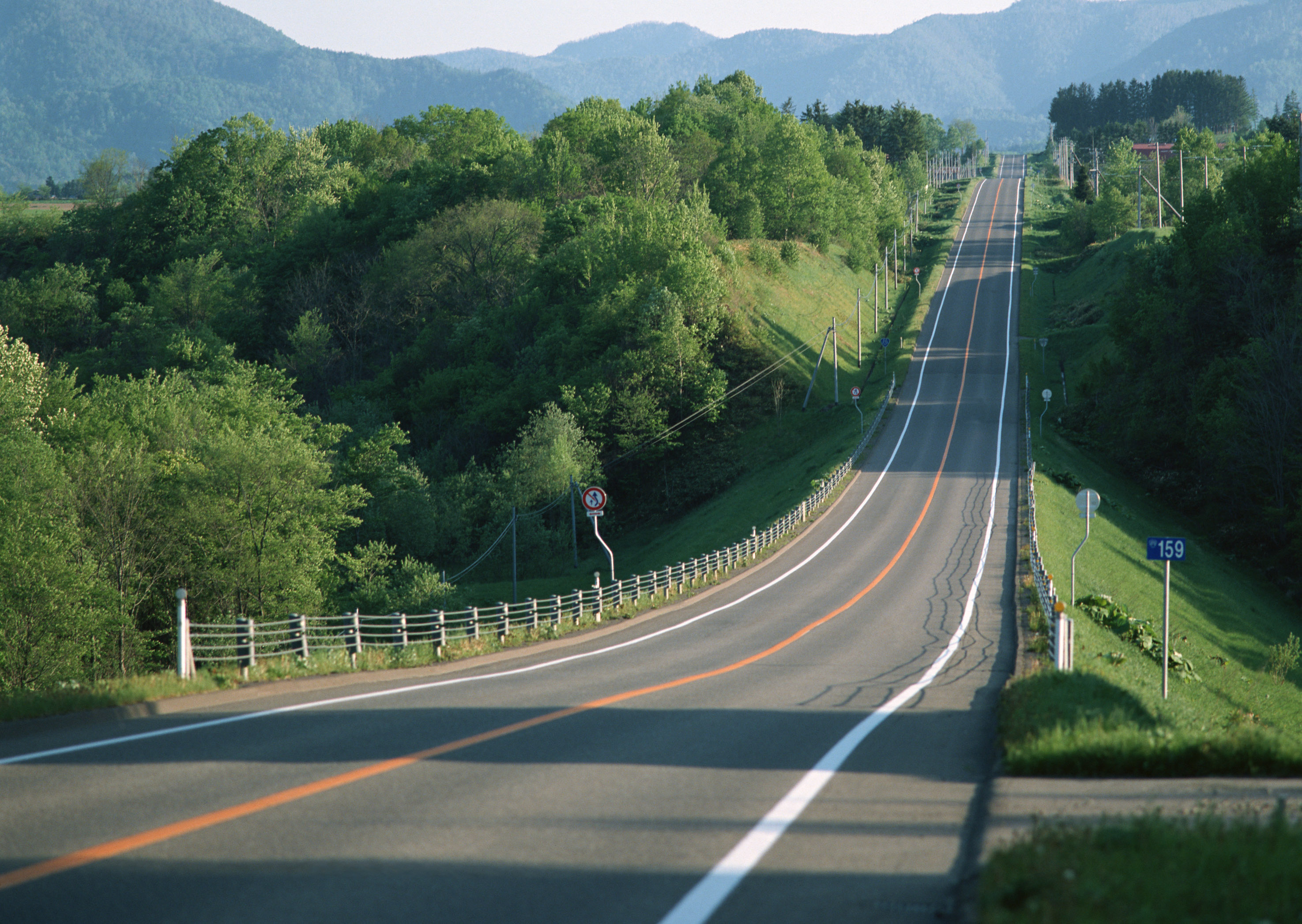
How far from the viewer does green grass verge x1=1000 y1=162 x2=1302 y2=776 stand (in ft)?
28.5

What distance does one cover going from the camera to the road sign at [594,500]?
995 inches

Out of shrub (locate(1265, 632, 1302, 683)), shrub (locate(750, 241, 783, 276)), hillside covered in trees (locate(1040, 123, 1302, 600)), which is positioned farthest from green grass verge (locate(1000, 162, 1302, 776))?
shrub (locate(750, 241, 783, 276))

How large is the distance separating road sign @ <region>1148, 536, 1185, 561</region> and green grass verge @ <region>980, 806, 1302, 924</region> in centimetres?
1352

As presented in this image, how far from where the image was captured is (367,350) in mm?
82625

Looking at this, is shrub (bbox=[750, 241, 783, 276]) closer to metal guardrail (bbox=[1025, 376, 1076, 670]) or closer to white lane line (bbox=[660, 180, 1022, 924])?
metal guardrail (bbox=[1025, 376, 1076, 670])

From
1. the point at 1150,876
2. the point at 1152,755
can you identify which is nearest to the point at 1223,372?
the point at 1152,755

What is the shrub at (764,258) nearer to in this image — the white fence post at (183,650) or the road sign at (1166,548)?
the road sign at (1166,548)

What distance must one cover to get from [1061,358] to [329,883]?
79507mm

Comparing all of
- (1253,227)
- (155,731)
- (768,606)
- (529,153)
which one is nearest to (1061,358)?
(1253,227)

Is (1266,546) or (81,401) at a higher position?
(81,401)

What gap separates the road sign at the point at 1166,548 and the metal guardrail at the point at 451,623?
472 inches

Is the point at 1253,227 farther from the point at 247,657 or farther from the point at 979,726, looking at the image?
the point at 247,657

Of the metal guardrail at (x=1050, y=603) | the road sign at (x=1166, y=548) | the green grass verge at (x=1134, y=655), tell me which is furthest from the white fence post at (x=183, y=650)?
the road sign at (x=1166, y=548)

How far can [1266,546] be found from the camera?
44562 millimetres
